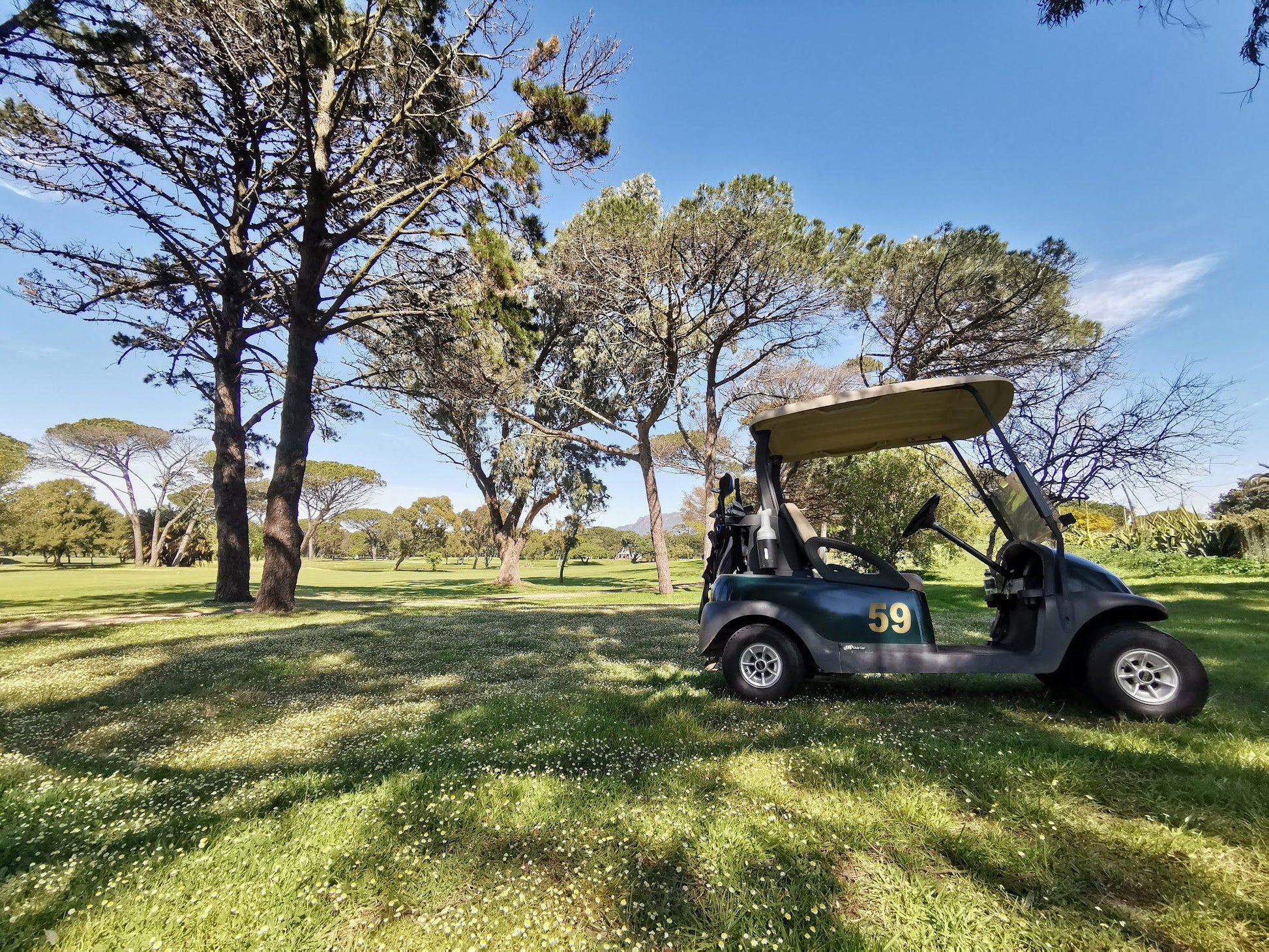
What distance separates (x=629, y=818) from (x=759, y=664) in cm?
234

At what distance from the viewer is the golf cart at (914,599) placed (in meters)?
3.83

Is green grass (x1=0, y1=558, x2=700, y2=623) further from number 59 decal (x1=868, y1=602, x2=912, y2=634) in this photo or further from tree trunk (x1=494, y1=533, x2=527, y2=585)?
number 59 decal (x1=868, y1=602, x2=912, y2=634)

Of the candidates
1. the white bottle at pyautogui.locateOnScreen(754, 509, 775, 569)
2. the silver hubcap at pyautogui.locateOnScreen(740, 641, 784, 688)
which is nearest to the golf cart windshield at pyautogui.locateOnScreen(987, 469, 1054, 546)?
the white bottle at pyautogui.locateOnScreen(754, 509, 775, 569)

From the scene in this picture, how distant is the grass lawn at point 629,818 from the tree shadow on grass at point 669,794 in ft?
0.05

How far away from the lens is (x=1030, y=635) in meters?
4.21

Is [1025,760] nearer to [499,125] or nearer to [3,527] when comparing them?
[499,125]

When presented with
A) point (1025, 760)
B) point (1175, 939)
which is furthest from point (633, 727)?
point (1175, 939)

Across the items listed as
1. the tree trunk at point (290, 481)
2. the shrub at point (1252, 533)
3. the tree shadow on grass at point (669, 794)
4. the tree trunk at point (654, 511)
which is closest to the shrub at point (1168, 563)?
the shrub at point (1252, 533)

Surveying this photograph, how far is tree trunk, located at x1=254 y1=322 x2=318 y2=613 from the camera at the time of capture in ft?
38.5

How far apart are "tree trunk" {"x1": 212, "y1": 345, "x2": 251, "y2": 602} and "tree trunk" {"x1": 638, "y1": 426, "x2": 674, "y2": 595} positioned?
13.1 metres

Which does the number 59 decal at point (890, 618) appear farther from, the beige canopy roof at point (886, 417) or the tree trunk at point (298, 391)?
the tree trunk at point (298, 391)

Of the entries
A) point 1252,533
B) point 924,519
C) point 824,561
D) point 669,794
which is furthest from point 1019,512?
point 1252,533

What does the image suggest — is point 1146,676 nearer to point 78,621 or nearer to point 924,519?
point 924,519

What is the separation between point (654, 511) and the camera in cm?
2170
